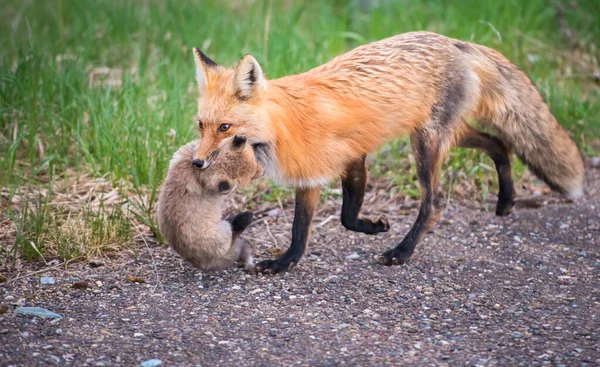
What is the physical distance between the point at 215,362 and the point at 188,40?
→ 14.6ft

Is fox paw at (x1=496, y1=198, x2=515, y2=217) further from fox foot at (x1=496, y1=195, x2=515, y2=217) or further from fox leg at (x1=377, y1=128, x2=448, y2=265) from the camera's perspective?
fox leg at (x1=377, y1=128, x2=448, y2=265)

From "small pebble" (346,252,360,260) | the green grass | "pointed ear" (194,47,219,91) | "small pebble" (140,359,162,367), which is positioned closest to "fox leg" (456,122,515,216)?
the green grass

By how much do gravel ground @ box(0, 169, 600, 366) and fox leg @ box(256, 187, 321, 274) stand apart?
0.11m

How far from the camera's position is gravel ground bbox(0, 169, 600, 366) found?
3145mm

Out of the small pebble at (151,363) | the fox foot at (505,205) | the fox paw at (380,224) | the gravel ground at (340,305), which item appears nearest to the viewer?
the small pebble at (151,363)

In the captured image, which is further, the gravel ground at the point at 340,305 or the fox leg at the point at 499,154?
the fox leg at the point at 499,154

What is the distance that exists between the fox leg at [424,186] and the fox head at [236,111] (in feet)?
3.53

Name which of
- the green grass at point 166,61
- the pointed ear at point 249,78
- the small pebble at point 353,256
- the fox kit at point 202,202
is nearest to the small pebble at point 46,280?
the green grass at point 166,61

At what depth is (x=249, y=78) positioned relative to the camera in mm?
3775

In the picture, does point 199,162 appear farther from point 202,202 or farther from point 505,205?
point 505,205

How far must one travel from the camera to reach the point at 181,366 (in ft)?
9.87

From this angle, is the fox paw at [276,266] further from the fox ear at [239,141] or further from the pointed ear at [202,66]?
the pointed ear at [202,66]

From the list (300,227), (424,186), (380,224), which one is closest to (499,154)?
(424,186)

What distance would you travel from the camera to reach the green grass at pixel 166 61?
5.18m
